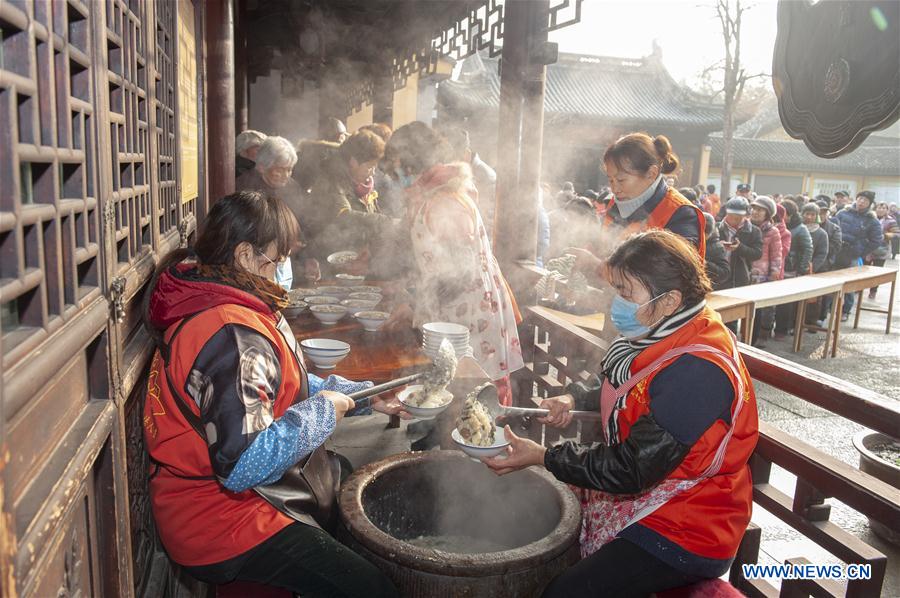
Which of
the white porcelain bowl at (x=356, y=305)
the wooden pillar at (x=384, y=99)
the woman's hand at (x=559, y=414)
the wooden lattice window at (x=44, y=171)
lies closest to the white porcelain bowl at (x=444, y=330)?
the woman's hand at (x=559, y=414)

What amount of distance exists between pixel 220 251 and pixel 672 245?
1.68 m

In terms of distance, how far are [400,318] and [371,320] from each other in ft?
0.86

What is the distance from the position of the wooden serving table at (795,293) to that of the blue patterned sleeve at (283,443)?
7429 mm

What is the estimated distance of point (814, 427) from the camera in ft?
22.0

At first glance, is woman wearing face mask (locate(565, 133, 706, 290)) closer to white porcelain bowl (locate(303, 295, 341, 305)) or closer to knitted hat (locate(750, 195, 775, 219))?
white porcelain bowl (locate(303, 295, 341, 305))

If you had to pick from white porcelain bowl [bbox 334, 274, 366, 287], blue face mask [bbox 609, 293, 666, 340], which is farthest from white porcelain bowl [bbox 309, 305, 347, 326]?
blue face mask [bbox 609, 293, 666, 340]

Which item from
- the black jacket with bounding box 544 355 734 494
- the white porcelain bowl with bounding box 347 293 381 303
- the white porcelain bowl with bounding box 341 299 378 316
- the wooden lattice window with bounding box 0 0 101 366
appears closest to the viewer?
the wooden lattice window with bounding box 0 0 101 366

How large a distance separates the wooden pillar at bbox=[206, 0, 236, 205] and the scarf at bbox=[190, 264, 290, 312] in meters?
2.81

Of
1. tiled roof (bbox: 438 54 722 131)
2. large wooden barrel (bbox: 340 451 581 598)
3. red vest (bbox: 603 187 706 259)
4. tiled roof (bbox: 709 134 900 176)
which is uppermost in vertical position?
tiled roof (bbox: 438 54 722 131)

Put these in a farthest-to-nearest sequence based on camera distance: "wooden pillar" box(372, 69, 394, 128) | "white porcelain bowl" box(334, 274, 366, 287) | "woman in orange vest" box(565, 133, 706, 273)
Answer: "wooden pillar" box(372, 69, 394, 128)
"white porcelain bowl" box(334, 274, 366, 287)
"woman in orange vest" box(565, 133, 706, 273)

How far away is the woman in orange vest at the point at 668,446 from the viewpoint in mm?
2199

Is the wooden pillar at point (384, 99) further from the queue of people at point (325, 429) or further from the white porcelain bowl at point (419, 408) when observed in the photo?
the queue of people at point (325, 429)

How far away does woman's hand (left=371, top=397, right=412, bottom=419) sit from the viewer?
10.1ft

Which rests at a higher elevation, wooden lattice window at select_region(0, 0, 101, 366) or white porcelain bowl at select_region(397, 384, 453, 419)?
wooden lattice window at select_region(0, 0, 101, 366)
